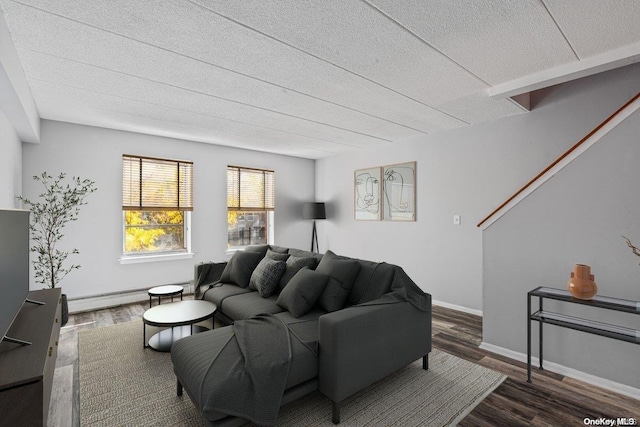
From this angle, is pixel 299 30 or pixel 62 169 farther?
pixel 62 169

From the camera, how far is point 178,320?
8.70 feet

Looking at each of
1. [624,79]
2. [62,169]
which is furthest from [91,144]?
A: [624,79]

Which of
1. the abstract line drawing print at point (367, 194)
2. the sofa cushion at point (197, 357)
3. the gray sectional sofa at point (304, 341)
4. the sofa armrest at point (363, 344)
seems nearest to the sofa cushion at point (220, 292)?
the gray sectional sofa at point (304, 341)

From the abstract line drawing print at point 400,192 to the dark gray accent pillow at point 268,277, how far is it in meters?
2.26

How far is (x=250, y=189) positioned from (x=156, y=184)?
1.56 metres

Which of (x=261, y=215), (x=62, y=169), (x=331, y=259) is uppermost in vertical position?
(x=62, y=169)

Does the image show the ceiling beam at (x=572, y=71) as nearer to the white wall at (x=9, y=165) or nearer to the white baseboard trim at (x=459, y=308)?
the white baseboard trim at (x=459, y=308)

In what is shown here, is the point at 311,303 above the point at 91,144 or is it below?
below

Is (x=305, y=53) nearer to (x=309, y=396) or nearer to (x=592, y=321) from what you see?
(x=309, y=396)

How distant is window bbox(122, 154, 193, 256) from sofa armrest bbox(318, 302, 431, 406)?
359 centimetres

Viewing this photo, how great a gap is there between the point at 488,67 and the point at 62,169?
4.82m

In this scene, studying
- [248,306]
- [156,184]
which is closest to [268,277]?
[248,306]

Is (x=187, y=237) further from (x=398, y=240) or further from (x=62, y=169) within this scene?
(x=398, y=240)

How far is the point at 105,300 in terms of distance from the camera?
13.6 ft
